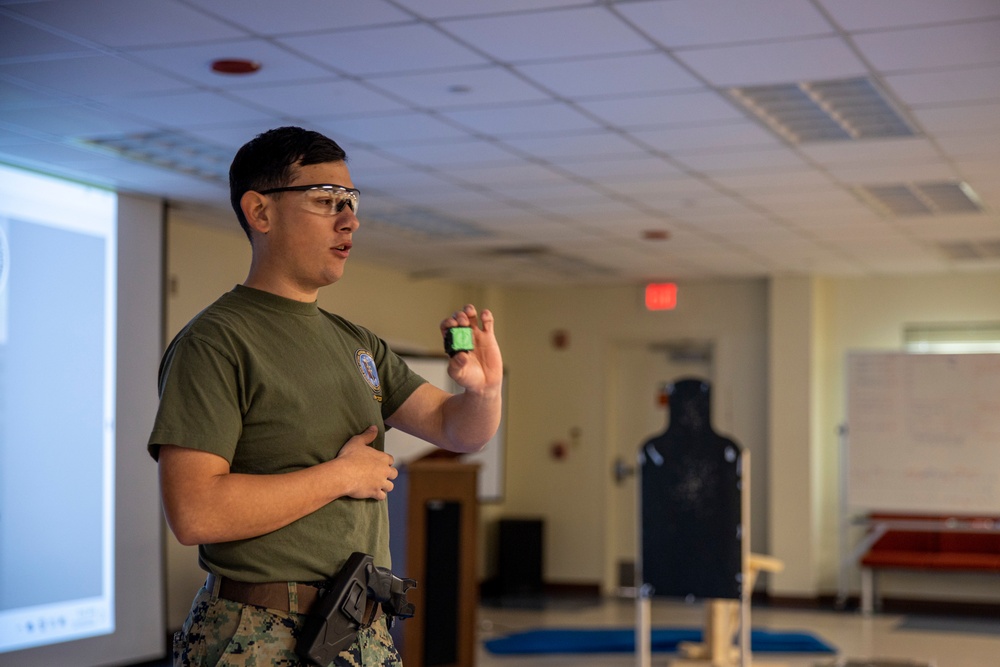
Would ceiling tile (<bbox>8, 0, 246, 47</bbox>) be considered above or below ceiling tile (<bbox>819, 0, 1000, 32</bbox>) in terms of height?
below

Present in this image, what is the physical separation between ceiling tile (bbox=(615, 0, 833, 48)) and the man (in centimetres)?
221

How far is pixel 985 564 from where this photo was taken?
9.00m

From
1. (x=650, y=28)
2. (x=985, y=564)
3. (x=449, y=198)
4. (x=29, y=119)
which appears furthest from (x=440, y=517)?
(x=985, y=564)

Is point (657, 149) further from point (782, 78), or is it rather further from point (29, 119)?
point (29, 119)

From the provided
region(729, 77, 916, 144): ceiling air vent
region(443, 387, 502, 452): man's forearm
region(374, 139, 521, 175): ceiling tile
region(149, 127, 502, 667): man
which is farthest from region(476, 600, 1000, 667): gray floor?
region(149, 127, 502, 667): man

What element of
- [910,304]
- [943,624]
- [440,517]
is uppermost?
[910,304]

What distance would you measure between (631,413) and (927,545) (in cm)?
278

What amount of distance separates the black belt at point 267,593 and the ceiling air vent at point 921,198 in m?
5.42

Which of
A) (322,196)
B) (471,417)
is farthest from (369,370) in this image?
(322,196)

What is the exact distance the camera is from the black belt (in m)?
1.58

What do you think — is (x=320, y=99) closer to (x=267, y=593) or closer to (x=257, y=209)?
(x=257, y=209)

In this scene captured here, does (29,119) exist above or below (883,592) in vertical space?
above

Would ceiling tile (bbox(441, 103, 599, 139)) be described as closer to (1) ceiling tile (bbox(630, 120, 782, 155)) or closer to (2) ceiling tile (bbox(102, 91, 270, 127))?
(1) ceiling tile (bbox(630, 120, 782, 155))

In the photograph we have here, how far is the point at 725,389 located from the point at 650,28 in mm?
6958
